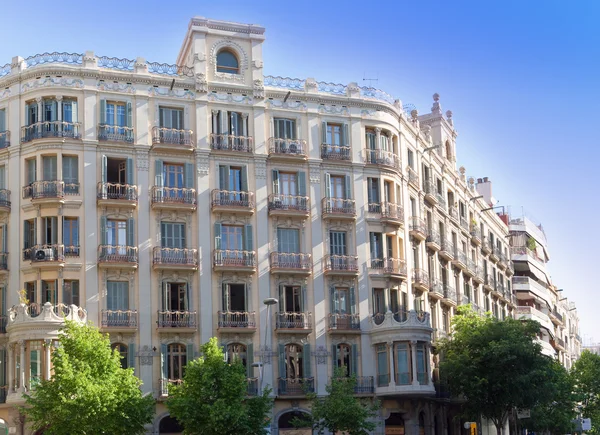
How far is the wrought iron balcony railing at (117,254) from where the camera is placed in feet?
183

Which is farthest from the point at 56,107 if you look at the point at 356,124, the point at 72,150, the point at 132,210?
the point at 356,124

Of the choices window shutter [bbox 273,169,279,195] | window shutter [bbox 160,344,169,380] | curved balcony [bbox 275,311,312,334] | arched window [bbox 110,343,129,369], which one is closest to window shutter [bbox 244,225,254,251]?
window shutter [bbox 273,169,279,195]

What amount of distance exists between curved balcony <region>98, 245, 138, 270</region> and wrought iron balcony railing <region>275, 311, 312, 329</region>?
8.88 m

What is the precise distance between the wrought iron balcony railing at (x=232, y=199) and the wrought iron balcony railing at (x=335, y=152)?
18.5 feet

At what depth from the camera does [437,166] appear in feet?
247

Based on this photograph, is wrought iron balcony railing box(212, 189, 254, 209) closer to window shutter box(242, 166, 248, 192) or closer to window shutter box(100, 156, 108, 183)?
window shutter box(242, 166, 248, 192)

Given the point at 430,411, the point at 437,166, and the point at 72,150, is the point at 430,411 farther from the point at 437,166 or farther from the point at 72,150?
the point at 72,150

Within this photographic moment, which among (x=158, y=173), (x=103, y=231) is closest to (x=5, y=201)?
(x=103, y=231)

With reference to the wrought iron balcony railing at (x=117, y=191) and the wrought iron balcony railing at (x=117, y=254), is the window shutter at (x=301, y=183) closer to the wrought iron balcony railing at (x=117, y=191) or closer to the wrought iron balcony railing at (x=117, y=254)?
the wrought iron balcony railing at (x=117, y=191)

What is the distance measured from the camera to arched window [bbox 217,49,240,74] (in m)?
61.9

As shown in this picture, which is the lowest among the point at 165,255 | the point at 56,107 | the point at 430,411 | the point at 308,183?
the point at 430,411

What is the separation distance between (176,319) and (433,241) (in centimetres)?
2115

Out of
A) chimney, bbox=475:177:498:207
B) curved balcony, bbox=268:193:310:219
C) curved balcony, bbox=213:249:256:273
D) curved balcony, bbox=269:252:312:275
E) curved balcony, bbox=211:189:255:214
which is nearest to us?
curved balcony, bbox=213:249:256:273

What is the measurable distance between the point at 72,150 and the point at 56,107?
2.64 metres
